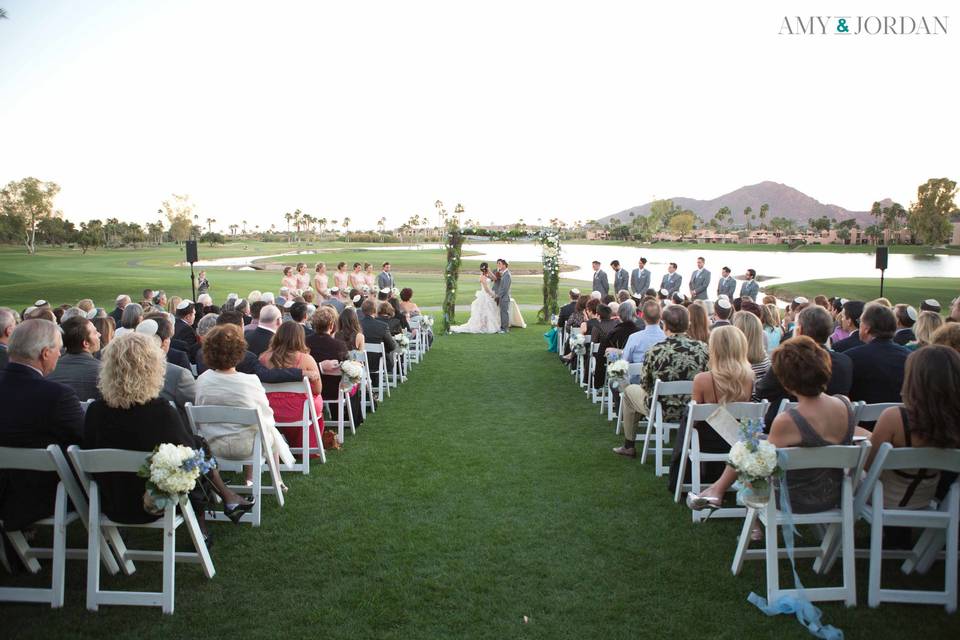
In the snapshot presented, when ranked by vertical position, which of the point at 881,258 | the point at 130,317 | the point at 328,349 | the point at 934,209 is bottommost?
the point at 328,349

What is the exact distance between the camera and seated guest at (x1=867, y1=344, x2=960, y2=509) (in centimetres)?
378

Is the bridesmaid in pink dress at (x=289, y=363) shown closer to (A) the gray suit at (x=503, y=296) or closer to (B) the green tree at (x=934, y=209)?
(A) the gray suit at (x=503, y=296)

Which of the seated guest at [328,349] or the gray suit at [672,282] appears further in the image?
the gray suit at [672,282]

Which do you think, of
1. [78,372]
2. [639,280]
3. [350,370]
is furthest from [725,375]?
[639,280]

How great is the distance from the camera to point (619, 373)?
23.6 feet

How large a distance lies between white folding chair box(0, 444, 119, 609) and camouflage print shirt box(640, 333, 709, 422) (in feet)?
16.0

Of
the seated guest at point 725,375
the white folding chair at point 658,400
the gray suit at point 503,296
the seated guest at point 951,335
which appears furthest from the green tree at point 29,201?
the seated guest at point 951,335

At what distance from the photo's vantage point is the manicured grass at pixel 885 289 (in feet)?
88.6

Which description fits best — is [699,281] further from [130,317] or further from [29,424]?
[29,424]

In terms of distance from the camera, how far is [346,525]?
17.1ft

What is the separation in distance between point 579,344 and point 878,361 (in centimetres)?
594

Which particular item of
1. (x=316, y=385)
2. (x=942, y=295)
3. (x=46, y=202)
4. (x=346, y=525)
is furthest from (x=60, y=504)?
(x=46, y=202)

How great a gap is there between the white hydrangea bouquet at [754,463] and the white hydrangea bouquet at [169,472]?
3238 mm

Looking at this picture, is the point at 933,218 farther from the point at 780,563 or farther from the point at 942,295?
the point at 780,563
